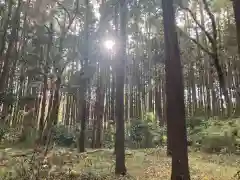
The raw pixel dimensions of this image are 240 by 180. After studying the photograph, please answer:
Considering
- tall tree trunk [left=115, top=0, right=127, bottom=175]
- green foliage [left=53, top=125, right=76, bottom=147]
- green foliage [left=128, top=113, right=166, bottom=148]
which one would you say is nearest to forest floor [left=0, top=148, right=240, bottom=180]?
tall tree trunk [left=115, top=0, right=127, bottom=175]

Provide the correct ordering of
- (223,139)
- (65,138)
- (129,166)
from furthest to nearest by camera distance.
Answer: (65,138) → (223,139) → (129,166)

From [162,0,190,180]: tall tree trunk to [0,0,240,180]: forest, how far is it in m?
0.02

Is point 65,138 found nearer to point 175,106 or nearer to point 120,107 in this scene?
point 120,107

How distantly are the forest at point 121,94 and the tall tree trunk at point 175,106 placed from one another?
0.02m

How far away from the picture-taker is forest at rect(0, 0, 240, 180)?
267 inches

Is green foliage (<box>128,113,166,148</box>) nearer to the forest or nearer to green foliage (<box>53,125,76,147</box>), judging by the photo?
the forest

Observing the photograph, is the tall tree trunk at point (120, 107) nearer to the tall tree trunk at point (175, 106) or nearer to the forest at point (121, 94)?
the forest at point (121, 94)

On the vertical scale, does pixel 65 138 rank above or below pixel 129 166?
above

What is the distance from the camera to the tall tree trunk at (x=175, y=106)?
6.34 m

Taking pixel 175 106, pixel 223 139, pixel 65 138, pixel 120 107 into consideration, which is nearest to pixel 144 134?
pixel 65 138

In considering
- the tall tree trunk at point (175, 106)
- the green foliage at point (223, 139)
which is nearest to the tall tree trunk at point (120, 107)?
the tall tree trunk at point (175, 106)

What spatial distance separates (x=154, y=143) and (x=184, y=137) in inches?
509

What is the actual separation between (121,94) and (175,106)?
10.6ft

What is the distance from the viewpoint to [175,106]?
6.46 metres
